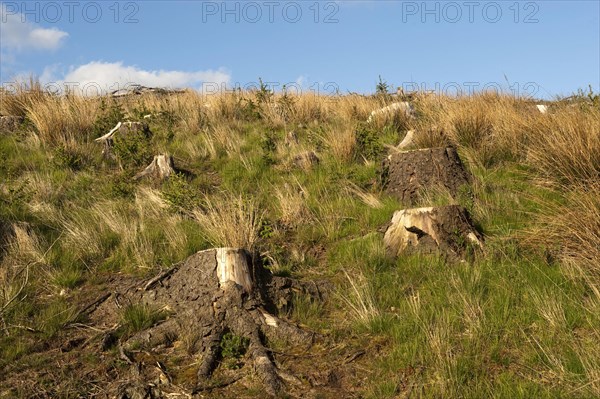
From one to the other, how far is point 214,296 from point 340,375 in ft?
4.38

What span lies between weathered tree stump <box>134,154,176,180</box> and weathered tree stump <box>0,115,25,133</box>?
171 inches

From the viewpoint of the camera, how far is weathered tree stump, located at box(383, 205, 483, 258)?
530 centimetres

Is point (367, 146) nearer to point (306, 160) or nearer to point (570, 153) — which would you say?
point (306, 160)

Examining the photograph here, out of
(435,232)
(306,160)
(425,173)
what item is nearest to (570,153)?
Result: (425,173)

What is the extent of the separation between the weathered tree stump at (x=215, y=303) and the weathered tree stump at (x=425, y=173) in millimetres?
2711

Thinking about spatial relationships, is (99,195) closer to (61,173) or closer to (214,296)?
(61,173)

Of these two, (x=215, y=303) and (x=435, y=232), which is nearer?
(x=215, y=303)

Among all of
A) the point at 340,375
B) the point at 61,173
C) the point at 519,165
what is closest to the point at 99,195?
the point at 61,173

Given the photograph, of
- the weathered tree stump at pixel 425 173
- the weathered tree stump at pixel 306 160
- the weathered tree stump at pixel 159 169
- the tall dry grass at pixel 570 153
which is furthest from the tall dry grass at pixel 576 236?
the weathered tree stump at pixel 159 169

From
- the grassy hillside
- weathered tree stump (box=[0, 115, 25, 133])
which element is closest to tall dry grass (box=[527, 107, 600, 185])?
the grassy hillside

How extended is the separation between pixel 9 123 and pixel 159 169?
4.86 meters

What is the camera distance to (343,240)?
6066 mm

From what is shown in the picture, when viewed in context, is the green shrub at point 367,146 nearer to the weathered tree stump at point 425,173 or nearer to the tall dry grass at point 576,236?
the weathered tree stump at point 425,173

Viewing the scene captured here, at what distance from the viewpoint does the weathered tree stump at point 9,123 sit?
441 inches
